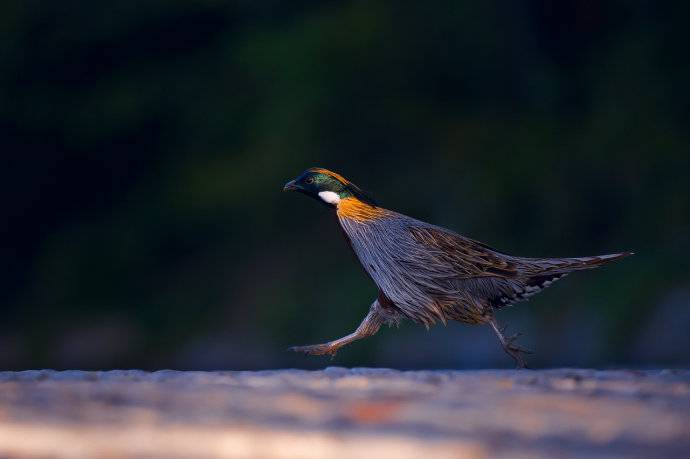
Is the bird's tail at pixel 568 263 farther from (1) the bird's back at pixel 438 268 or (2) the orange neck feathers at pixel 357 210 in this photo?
(2) the orange neck feathers at pixel 357 210

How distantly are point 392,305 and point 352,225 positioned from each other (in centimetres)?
56

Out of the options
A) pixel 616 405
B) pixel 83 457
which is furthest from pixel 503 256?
pixel 83 457

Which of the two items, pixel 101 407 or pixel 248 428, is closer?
pixel 248 428

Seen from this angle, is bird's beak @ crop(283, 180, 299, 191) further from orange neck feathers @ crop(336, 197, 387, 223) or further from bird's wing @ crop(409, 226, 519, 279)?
bird's wing @ crop(409, 226, 519, 279)

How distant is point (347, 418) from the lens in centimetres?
369

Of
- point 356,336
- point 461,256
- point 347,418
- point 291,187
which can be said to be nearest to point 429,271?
point 461,256

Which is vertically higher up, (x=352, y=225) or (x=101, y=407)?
(x=352, y=225)

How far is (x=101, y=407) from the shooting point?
392cm

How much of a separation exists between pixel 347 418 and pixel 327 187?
3.18 m

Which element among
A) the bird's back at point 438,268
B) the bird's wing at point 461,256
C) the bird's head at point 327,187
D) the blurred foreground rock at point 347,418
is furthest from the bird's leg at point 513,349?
the blurred foreground rock at point 347,418

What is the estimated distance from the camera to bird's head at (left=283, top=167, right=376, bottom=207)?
6680 mm

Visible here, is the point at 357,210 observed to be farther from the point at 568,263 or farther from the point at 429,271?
the point at 568,263

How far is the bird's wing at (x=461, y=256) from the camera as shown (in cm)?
635

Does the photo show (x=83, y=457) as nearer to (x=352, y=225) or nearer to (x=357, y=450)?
(x=357, y=450)
